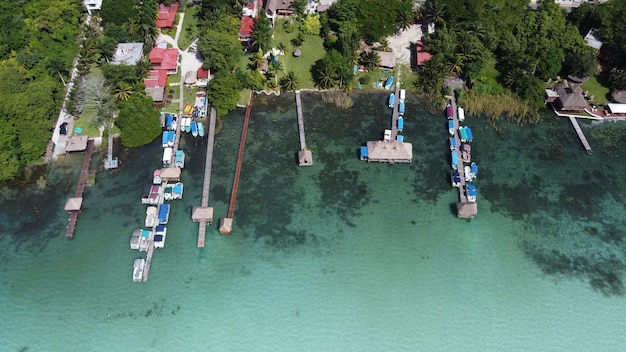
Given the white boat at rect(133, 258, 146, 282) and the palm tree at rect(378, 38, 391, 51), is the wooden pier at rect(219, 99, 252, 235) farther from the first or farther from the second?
the palm tree at rect(378, 38, 391, 51)

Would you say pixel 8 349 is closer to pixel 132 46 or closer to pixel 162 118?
pixel 162 118

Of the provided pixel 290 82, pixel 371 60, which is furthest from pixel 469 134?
pixel 290 82

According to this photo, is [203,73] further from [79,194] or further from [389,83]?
[389,83]

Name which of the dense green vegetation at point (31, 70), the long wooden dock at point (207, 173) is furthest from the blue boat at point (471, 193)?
the dense green vegetation at point (31, 70)

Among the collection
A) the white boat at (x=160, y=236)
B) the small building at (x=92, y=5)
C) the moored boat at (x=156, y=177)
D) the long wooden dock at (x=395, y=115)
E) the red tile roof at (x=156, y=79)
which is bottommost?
the white boat at (x=160, y=236)

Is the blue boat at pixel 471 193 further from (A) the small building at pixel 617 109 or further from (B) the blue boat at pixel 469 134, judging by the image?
(A) the small building at pixel 617 109

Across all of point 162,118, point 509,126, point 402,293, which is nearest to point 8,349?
point 162,118

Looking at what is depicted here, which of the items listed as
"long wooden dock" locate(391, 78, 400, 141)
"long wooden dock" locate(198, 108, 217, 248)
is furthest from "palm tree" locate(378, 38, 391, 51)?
"long wooden dock" locate(198, 108, 217, 248)
